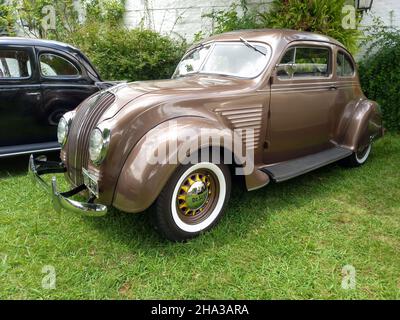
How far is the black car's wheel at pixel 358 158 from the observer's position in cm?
452

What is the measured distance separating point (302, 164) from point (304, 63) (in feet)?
3.78

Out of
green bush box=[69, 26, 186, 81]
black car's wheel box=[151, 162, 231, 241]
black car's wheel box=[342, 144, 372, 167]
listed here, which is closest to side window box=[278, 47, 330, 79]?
black car's wheel box=[342, 144, 372, 167]

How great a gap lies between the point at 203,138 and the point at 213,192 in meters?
0.55

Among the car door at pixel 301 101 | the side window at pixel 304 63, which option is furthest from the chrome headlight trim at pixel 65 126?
the side window at pixel 304 63

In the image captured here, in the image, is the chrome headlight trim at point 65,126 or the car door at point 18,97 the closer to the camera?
the chrome headlight trim at point 65,126

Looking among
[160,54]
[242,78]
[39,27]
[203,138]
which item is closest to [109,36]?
[160,54]

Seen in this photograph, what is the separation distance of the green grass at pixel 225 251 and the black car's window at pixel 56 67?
166 cm

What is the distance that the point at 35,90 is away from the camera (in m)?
4.32

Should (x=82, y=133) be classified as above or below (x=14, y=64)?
below

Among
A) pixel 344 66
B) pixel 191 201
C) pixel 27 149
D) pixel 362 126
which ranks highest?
pixel 344 66

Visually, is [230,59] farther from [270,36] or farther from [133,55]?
[133,55]

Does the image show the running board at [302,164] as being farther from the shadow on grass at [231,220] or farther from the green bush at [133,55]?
the green bush at [133,55]

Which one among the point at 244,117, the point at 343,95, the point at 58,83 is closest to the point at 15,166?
the point at 58,83

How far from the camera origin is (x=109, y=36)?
701cm
